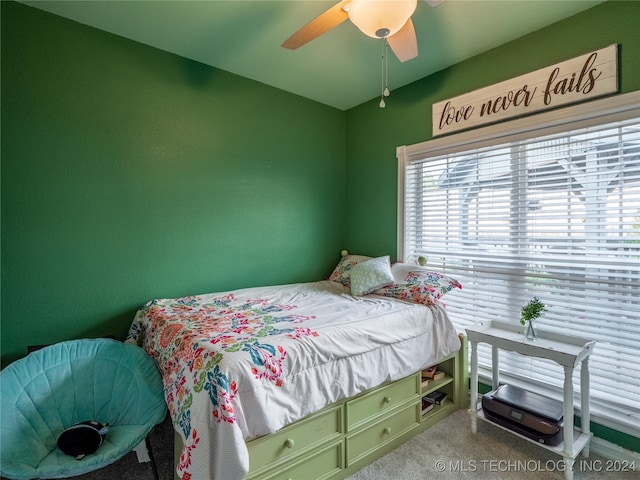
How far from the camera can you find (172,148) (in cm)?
238

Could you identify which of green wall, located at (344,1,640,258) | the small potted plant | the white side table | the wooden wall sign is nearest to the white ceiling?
green wall, located at (344,1,640,258)

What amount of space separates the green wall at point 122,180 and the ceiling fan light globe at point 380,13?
1.62 metres

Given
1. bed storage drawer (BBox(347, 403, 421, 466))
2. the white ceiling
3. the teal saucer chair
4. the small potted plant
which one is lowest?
bed storage drawer (BBox(347, 403, 421, 466))

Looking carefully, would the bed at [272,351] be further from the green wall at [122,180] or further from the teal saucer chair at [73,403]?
the green wall at [122,180]

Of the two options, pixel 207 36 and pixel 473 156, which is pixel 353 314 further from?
pixel 207 36

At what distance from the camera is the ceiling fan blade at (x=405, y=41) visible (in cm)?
155

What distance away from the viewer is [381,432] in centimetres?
185

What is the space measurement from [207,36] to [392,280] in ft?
7.25

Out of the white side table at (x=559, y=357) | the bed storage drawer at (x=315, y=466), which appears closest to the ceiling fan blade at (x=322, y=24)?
the white side table at (x=559, y=357)

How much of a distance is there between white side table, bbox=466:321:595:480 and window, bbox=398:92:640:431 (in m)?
0.18

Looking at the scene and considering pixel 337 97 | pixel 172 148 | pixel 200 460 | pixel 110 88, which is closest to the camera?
pixel 200 460

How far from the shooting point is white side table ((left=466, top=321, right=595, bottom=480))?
1.64 m

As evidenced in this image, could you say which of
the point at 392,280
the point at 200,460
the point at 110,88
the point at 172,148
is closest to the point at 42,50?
the point at 110,88

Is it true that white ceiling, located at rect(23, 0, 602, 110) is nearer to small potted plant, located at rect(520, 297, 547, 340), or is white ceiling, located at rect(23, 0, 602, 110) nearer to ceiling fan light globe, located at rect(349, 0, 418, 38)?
ceiling fan light globe, located at rect(349, 0, 418, 38)
